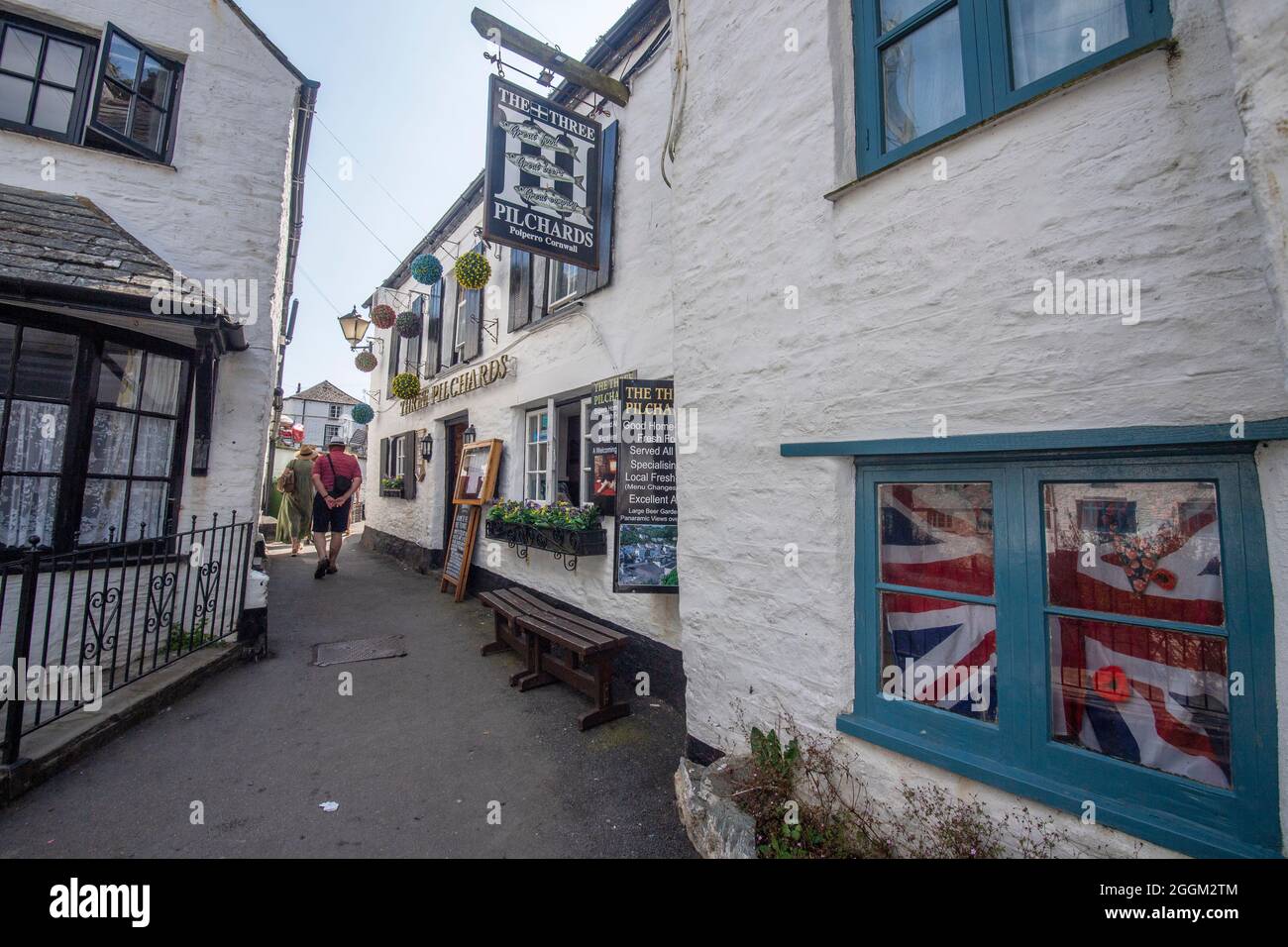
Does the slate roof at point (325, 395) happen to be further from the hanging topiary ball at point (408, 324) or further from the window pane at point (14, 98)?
the window pane at point (14, 98)

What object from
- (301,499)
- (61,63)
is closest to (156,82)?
(61,63)

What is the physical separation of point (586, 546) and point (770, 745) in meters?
2.70

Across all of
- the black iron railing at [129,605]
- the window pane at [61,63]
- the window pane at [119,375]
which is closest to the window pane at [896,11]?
the black iron railing at [129,605]

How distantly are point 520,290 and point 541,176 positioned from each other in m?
2.22

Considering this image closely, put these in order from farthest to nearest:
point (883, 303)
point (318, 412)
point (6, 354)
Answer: point (318, 412), point (6, 354), point (883, 303)

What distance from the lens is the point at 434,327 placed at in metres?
10.5

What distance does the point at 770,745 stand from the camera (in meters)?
2.82

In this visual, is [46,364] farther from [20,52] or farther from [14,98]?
[20,52]

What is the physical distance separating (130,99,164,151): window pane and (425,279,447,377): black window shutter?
481 cm

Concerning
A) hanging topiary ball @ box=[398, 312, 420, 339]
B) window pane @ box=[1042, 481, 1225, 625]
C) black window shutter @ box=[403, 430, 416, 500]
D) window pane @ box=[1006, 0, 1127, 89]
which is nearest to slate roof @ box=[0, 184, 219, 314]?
hanging topiary ball @ box=[398, 312, 420, 339]

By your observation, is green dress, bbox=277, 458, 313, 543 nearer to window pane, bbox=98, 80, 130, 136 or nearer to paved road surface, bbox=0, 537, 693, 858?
window pane, bbox=98, 80, 130, 136
